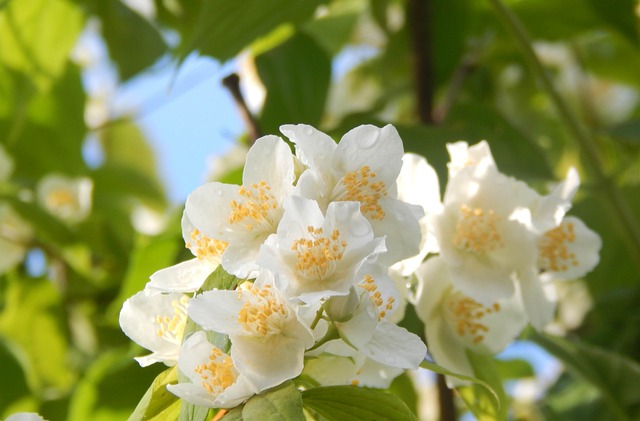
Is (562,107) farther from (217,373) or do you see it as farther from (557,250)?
(217,373)

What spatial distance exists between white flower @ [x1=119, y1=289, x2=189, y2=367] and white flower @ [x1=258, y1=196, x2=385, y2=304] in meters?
0.10

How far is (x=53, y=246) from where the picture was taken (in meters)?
1.22

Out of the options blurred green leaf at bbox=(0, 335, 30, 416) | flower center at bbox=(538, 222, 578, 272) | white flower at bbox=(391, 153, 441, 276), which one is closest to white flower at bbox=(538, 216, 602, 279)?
flower center at bbox=(538, 222, 578, 272)

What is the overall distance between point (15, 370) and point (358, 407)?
626 millimetres

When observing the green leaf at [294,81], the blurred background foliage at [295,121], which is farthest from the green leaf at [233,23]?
the green leaf at [294,81]

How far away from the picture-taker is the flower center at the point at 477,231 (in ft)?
2.11

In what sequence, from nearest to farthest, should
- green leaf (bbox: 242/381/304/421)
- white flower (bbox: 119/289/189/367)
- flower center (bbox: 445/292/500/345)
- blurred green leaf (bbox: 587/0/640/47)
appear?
1. green leaf (bbox: 242/381/304/421)
2. white flower (bbox: 119/289/189/367)
3. flower center (bbox: 445/292/500/345)
4. blurred green leaf (bbox: 587/0/640/47)

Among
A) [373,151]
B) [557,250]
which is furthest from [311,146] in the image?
[557,250]

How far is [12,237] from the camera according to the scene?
3.96 feet

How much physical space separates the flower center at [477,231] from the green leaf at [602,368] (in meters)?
0.16

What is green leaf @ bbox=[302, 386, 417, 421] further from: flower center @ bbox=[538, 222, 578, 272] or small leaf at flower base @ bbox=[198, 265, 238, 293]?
flower center @ bbox=[538, 222, 578, 272]

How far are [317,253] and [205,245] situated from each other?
85 mm

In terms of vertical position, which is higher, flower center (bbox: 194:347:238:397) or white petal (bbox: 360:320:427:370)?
flower center (bbox: 194:347:238:397)

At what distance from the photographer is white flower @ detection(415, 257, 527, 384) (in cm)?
64
